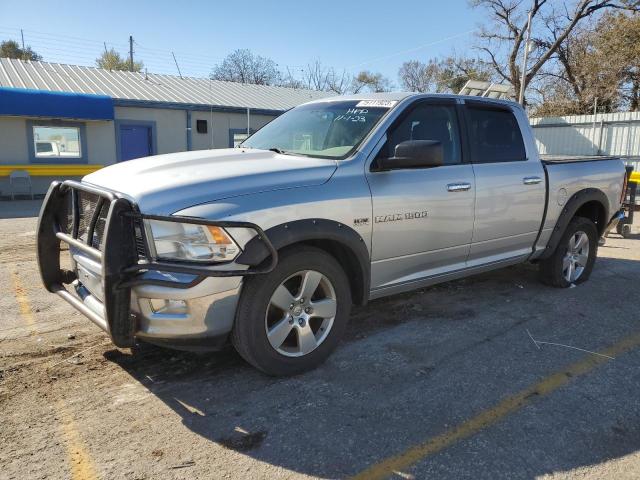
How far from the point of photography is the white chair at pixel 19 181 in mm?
15305

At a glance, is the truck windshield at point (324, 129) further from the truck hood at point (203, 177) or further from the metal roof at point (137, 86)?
the metal roof at point (137, 86)

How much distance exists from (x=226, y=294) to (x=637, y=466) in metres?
2.43

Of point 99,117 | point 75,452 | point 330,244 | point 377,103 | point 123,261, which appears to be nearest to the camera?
point 75,452

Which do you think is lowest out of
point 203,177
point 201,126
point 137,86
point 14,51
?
point 203,177

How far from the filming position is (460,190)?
438 cm

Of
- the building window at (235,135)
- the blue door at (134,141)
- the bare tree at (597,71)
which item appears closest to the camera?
the blue door at (134,141)

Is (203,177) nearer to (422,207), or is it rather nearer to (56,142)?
(422,207)

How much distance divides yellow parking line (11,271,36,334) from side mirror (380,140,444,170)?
3344 millimetres

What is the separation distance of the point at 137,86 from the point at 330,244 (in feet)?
57.5

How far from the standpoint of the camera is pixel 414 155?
A: 3.77 meters

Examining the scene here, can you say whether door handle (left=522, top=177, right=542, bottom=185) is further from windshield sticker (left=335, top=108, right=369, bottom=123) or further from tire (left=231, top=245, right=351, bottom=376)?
tire (left=231, top=245, right=351, bottom=376)

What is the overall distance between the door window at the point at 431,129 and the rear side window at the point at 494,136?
217 mm

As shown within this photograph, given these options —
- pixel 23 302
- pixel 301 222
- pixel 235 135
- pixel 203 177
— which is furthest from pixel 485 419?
pixel 235 135

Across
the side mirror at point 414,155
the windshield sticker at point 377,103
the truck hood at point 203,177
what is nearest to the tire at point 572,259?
the side mirror at point 414,155
